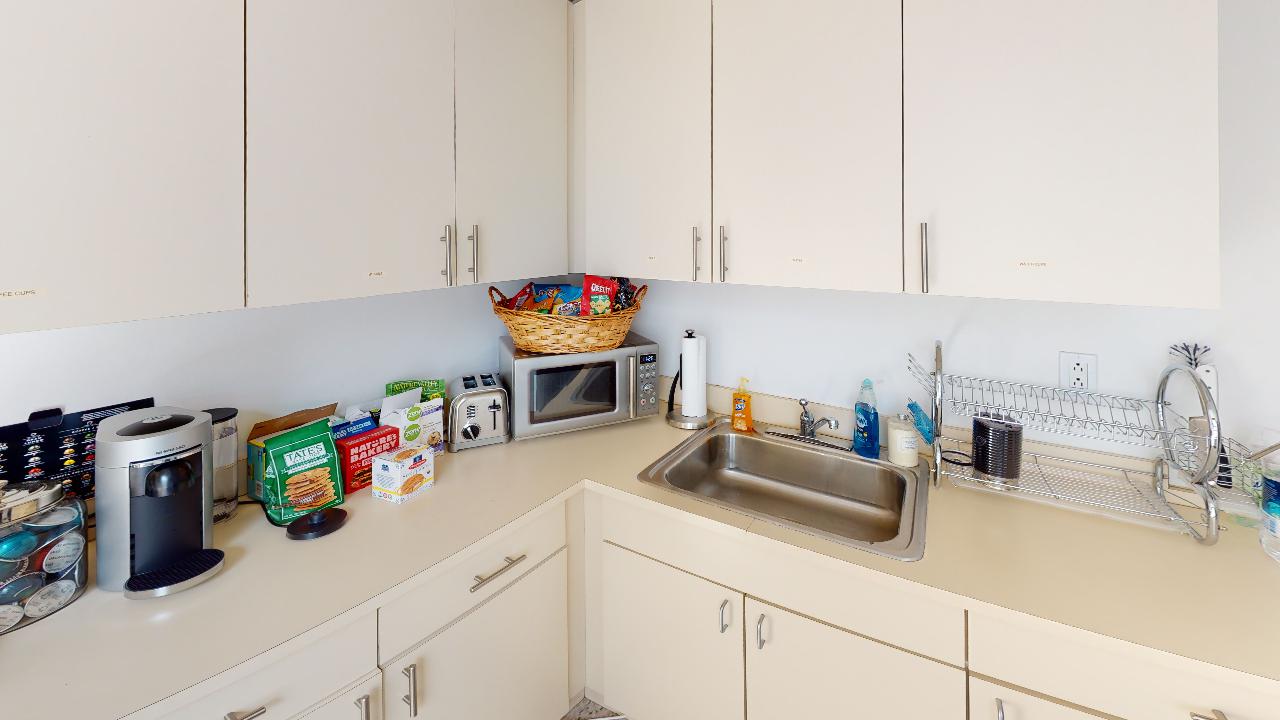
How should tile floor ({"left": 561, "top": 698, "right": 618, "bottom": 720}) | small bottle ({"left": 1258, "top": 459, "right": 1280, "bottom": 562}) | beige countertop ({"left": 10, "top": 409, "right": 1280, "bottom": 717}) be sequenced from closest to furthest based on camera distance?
1. beige countertop ({"left": 10, "top": 409, "right": 1280, "bottom": 717})
2. small bottle ({"left": 1258, "top": 459, "right": 1280, "bottom": 562})
3. tile floor ({"left": 561, "top": 698, "right": 618, "bottom": 720})

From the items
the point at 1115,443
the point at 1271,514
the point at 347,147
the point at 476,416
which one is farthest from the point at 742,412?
the point at 347,147

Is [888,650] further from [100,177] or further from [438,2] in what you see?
[438,2]

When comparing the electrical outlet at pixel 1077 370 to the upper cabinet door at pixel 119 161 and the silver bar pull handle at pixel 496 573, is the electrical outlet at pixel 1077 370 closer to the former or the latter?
the silver bar pull handle at pixel 496 573

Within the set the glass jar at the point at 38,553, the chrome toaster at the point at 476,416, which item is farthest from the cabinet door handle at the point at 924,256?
the glass jar at the point at 38,553

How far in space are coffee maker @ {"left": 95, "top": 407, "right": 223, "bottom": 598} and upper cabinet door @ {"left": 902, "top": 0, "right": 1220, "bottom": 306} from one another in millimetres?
1588

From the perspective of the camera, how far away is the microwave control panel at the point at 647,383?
201 cm

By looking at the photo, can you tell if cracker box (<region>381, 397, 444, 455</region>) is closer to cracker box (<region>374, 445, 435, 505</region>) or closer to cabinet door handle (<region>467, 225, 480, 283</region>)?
cracker box (<region>374, 445, 435, 505</region>)

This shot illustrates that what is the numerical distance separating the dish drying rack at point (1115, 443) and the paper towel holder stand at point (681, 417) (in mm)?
693

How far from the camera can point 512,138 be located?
1752 millimetres

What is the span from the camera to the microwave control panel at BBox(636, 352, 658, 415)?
2.01 m

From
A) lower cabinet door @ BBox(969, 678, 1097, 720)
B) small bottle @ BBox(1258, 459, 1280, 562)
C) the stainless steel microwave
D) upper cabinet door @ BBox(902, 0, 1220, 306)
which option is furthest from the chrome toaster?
small bottle @ BBox(1258, 459, 1280, 562)

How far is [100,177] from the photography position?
1.00 m

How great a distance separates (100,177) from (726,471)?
66.1 inches

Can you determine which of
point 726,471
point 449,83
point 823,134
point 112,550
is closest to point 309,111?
point 449,83
